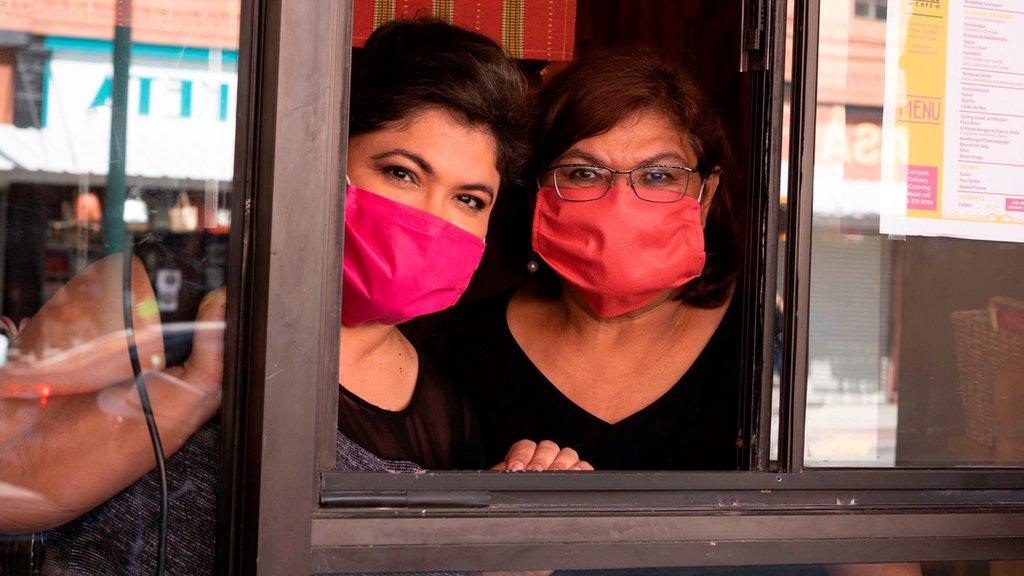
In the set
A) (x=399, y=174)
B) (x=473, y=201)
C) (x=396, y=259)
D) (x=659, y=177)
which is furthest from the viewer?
(x=659, y=177)

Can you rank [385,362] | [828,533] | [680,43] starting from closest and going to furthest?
[828,533], [385,362], [680,43]

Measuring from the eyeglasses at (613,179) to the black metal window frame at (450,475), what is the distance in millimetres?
574

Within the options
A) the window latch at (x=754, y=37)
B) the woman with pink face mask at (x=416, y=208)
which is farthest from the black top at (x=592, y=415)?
the window latch at (x=754, y=37)

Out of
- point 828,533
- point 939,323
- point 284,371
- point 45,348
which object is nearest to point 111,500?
point 45,348

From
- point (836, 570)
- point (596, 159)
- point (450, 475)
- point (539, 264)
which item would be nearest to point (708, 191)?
point (596, 159)

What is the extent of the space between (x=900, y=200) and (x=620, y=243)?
2.05ft

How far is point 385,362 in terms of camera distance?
75.5 inches

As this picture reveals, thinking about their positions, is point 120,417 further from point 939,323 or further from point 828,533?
point 939,323

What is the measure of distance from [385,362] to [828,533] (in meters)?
0.90

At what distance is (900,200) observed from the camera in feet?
4.91

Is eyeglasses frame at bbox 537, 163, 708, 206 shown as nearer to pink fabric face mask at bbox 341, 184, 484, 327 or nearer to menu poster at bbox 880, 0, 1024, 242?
pink fabric face mask at bbox 341, 184, 484, 327

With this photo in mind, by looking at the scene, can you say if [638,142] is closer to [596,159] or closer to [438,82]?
[596,159]

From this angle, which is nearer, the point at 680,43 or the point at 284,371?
the point at 284,371

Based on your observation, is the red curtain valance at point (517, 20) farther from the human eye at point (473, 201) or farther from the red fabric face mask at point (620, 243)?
the human eye at point (473, 201)
